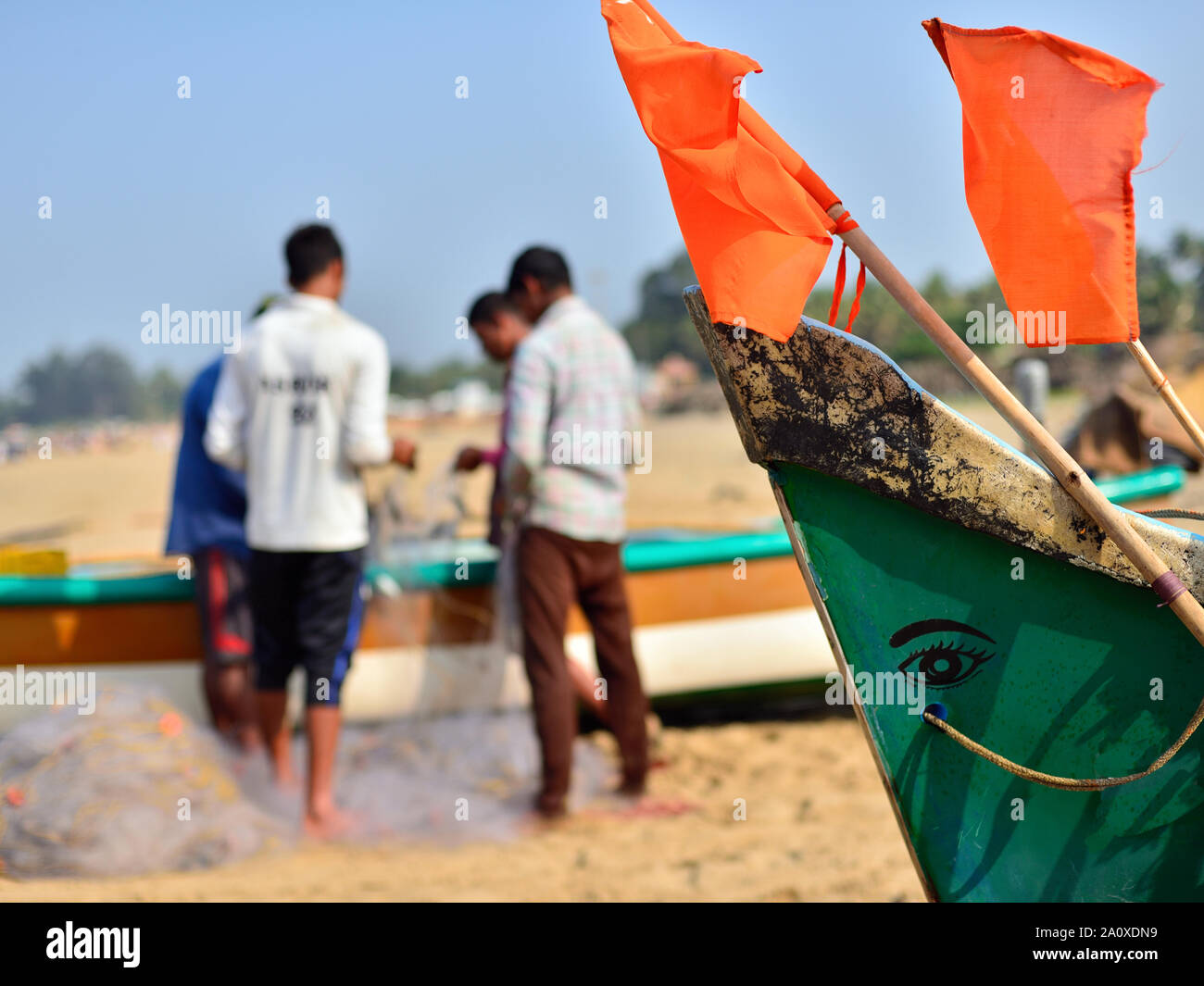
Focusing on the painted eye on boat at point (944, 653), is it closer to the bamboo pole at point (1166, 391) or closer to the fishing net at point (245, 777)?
the bamboo pole at point (1166, 391)

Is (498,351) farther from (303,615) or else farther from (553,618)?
(303,615)

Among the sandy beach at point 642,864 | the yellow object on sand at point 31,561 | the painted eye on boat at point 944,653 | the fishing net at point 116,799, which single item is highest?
the yellow object on sand at point 31,561

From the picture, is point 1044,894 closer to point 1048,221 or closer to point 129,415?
point 1048,221

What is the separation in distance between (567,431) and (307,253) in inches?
43.5

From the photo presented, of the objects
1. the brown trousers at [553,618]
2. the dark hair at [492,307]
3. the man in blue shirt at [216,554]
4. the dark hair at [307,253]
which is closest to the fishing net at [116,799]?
the man in blue shirt at [216,554]

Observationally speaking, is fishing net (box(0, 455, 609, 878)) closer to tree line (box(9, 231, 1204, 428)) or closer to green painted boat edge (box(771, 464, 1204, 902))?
green painted boat edge (box(771, 464, 1204, 902))

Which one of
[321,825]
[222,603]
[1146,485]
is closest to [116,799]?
[321,825]

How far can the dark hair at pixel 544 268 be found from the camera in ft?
13.8

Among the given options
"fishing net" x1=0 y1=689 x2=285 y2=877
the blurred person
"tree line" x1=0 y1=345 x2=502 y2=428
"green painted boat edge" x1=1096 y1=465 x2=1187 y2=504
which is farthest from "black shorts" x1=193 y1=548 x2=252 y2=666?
"tree line" x1=0 y1=345 x2=502 y2=428

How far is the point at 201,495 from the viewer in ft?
13.2

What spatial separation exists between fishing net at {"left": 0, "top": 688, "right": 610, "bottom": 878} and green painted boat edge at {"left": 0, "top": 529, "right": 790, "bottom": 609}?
1.43 ft

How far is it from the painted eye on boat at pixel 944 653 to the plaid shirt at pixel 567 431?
2055 mm

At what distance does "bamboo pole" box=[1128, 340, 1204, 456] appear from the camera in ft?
7.29
